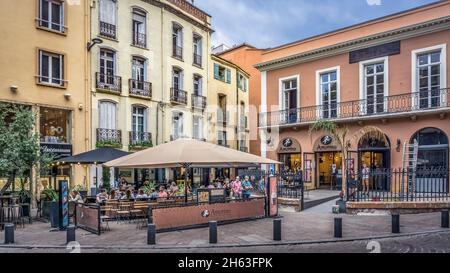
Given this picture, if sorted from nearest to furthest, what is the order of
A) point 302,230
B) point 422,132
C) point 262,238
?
point 262,238, point 302,230, point 422,132

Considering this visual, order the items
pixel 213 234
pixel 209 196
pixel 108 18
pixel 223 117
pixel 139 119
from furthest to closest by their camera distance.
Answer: pixel 223 117, pixel 139 119, pixel 108 18, pixel 209 196, pixel 213 234

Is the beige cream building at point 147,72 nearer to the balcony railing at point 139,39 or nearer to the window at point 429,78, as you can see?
the balcony railing at point 139,39

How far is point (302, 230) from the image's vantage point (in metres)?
11.2

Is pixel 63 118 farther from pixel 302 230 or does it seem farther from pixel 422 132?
pixel 422 132

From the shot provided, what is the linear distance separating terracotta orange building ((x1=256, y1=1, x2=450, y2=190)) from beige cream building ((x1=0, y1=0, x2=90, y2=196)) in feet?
37.1

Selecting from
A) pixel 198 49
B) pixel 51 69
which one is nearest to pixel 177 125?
pixel 198 49

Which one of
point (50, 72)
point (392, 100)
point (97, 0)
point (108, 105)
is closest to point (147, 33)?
point (97, 0)

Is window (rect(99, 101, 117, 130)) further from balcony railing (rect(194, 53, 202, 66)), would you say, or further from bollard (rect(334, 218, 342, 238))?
bollard (rect(334, 218, 342, 238))

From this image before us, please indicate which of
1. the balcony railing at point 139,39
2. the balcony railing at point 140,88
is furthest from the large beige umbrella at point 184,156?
the balcony railing at point 139,39

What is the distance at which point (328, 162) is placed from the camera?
75.7ft

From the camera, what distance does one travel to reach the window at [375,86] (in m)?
20.2

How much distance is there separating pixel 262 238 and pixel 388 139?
12.4m

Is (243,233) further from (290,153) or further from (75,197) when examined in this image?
(290,153)

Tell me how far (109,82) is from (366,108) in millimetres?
14797
